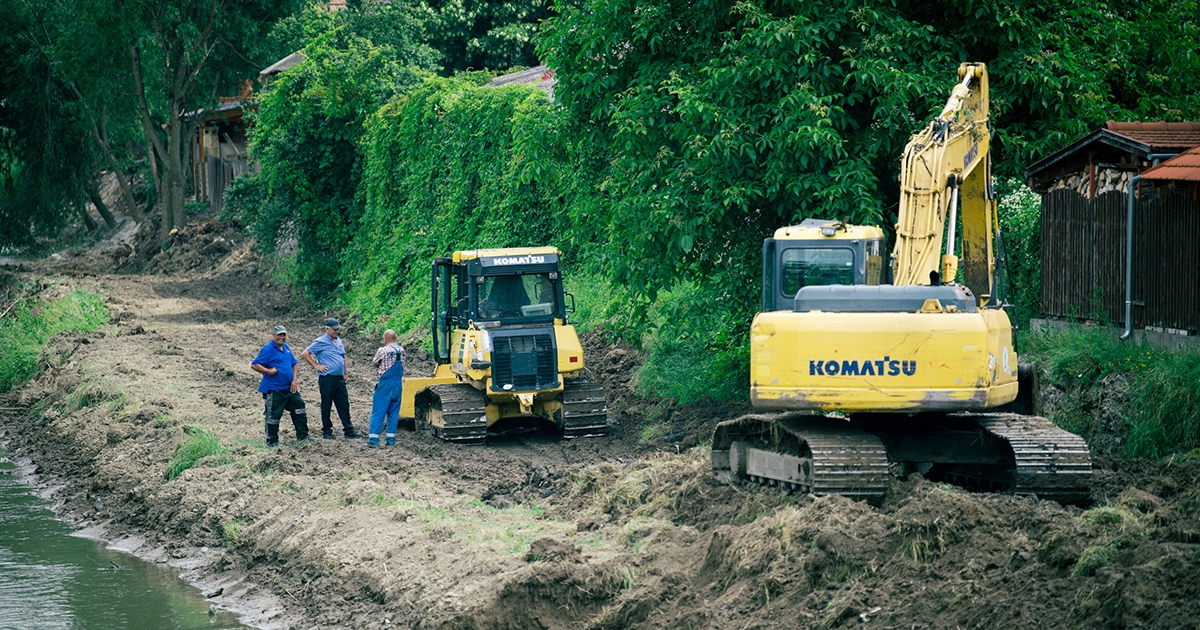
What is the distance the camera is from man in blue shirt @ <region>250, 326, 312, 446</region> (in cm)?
1426

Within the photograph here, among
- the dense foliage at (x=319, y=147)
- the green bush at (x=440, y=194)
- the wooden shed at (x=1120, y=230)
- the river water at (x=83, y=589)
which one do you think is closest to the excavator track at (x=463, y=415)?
the river water at (x=83, y=589)

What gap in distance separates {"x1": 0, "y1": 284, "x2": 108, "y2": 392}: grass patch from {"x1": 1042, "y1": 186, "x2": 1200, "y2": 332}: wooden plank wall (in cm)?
1841

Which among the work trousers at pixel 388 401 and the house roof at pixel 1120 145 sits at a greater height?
the house roof at pixel 1120 145

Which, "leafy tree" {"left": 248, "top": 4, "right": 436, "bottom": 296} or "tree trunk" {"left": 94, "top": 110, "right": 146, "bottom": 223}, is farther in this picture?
"tree trunk" {"left": 94, "top": 110, "right": 146, "bottom": 223}

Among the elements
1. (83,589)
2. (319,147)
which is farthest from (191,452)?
(319,147)

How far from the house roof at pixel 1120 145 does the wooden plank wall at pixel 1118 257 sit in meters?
0.43

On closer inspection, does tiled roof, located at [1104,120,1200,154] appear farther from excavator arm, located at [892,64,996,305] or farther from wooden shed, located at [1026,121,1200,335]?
excavator arm, located at [892,64,996,305]

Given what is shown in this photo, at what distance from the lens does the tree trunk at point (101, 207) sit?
147ft

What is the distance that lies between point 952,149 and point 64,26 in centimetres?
3437

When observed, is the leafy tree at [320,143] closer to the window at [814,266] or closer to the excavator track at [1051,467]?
the window at [814,266]

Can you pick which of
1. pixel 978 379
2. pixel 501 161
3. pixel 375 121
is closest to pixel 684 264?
pixel 978 379

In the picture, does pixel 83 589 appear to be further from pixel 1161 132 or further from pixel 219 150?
pixel 219 150

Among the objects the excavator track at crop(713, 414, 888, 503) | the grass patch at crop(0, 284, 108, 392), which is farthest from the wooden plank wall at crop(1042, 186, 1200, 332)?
the grass patch at crop(0, 284, 108, 392)

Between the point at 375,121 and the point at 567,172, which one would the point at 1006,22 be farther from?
the point at 375,121
